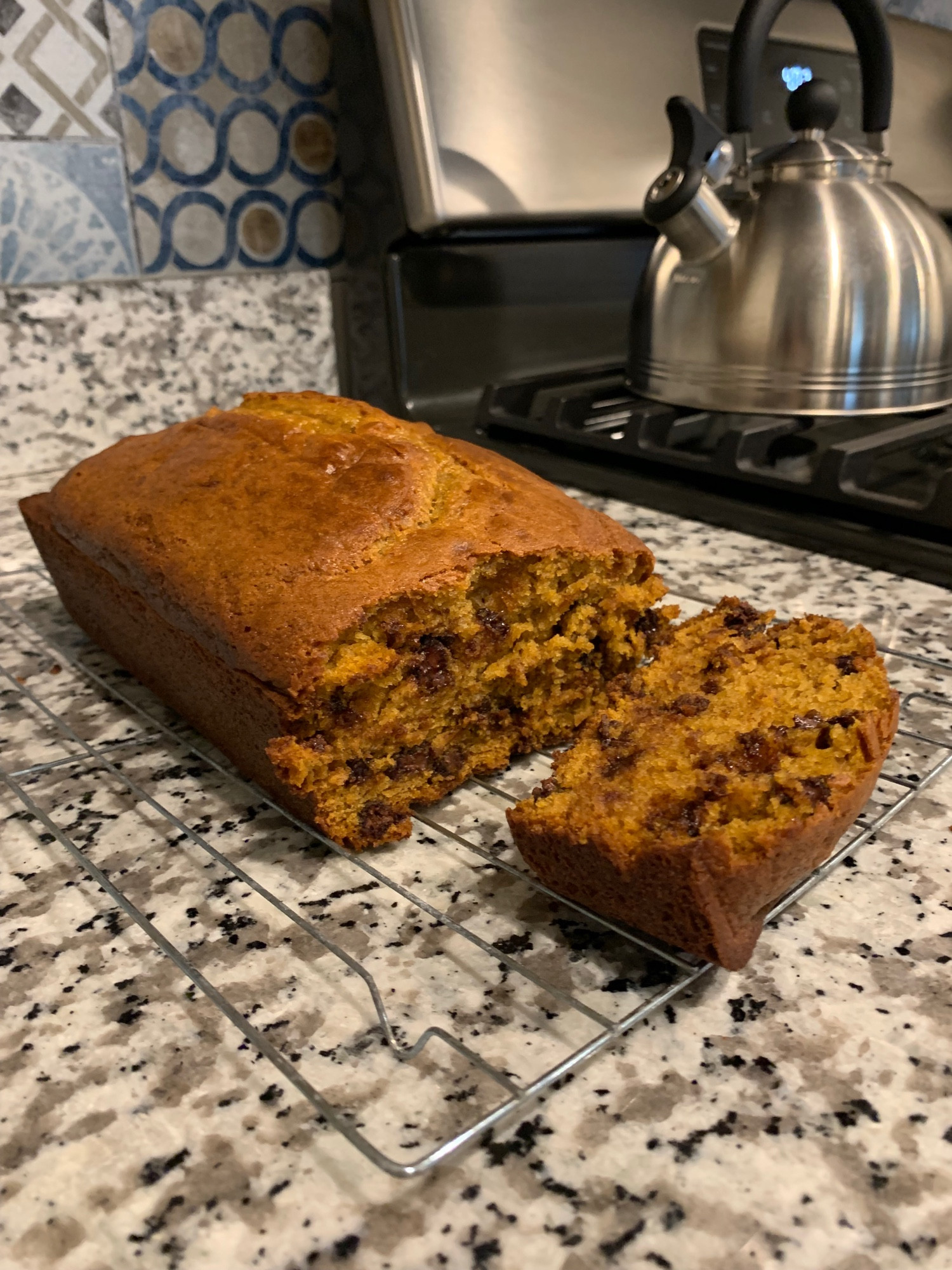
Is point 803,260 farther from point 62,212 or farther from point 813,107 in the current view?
point 62,212

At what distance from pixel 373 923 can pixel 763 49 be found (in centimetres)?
158

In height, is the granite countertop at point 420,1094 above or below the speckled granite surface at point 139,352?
below

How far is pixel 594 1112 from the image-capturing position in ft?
2.08

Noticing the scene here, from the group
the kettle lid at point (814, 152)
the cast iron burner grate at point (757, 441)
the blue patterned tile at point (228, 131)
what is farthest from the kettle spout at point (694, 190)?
the blue patterned tile at point (228, 131)

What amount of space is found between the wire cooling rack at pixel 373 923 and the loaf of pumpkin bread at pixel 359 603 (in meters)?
0.05

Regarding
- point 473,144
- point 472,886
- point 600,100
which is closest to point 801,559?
point 472,886

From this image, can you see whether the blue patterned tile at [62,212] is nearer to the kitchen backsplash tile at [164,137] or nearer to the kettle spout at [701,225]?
the kitchen backsplash tile at [164,137]

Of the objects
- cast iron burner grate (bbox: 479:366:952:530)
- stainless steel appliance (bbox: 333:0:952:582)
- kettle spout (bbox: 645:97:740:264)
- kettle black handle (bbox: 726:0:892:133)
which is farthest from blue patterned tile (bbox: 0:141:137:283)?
kettle black handle (bbox: 726:0:892:133)

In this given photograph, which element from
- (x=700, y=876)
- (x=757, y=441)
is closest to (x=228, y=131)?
(x=757, y=441)

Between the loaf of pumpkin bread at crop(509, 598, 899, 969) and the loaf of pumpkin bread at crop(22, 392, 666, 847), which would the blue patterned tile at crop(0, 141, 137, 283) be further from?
the loaf of pumpkin bread at crop(509, 598, 899, 969)

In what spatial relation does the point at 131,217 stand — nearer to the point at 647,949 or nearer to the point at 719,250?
the point at 719,250

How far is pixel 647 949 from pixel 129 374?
64.3 inches

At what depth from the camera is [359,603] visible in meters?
0.92

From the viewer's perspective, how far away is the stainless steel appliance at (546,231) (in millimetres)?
1697
